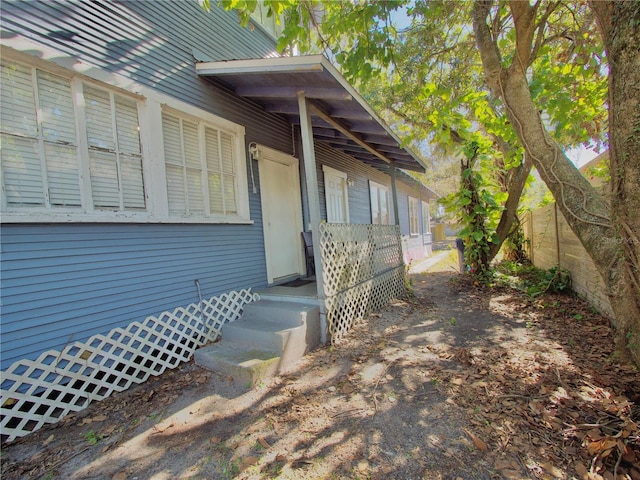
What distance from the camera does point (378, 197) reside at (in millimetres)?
10297

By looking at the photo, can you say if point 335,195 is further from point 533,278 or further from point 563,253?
point 533,278

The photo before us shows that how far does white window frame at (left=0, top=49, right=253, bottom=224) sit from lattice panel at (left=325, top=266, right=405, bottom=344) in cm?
184

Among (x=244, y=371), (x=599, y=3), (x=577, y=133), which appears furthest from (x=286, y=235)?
(x=577, y=133)

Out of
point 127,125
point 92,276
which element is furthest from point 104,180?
point 92,276

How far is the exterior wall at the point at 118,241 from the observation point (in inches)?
96.8

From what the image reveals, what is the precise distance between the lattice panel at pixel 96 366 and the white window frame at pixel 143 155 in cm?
113

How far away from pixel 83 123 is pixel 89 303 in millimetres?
1744

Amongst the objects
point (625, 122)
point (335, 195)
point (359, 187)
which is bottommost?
point (625, 122)

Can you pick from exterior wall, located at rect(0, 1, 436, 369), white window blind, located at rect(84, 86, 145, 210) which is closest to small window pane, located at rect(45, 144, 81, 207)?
white window blind, located at rect(84, 86, 145, 210)

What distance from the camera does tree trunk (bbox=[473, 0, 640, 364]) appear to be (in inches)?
75.4

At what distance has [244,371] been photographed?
9.55 ft

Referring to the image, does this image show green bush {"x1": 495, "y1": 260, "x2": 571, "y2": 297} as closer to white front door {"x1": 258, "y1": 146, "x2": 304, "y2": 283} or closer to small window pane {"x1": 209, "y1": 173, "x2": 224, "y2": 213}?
white front door {"x1": 258, "y1": 146, "x2": 304, "y2": 283}

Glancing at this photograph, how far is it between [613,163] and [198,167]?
165 inches

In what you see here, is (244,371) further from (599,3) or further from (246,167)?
(599,3)
